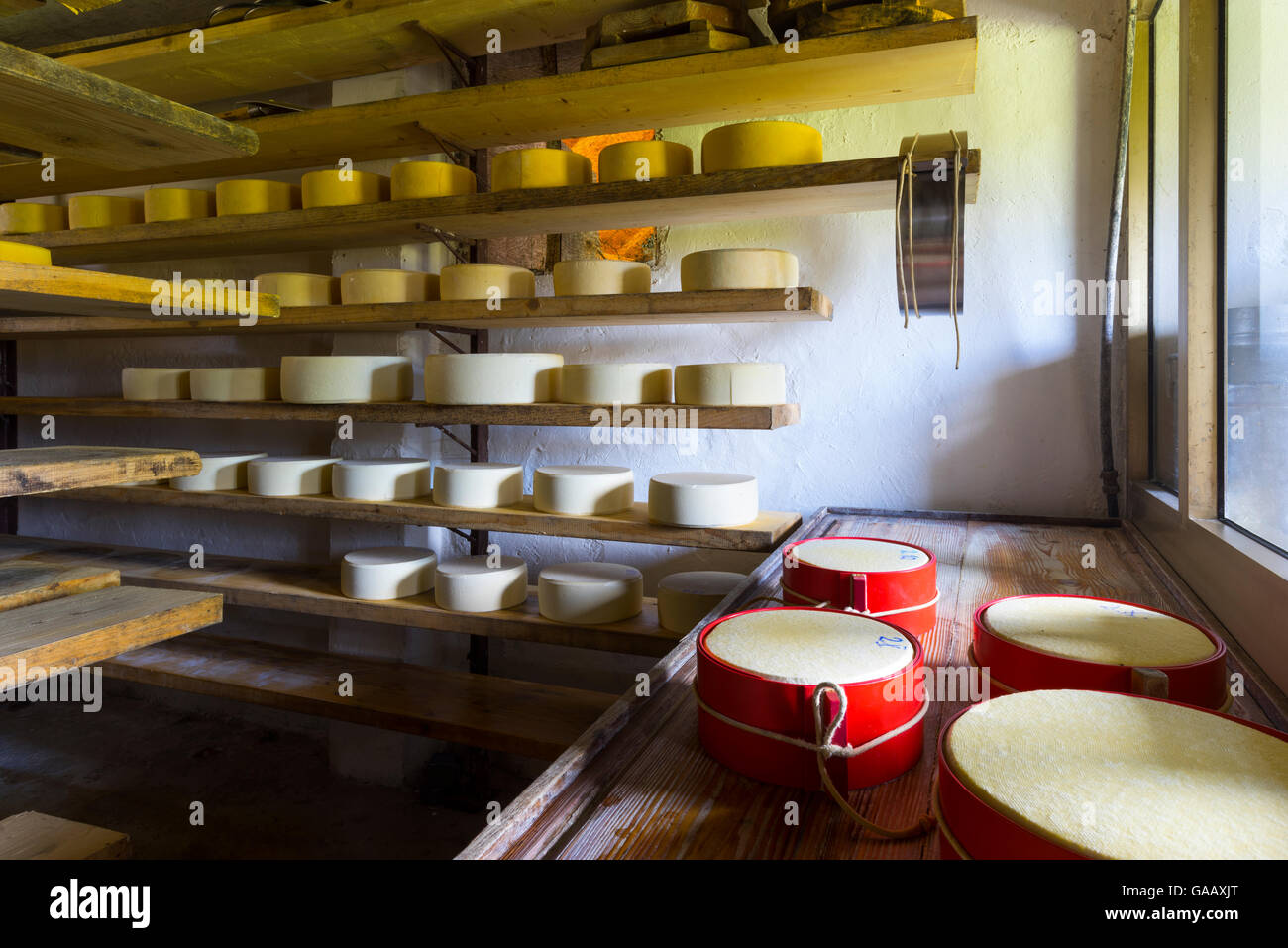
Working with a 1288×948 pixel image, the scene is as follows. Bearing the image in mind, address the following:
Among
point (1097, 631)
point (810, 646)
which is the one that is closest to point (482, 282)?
point (810, 646)

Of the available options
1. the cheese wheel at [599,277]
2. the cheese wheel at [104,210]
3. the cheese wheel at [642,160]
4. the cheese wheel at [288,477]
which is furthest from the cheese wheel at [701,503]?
the cheese wheel at [104,210]

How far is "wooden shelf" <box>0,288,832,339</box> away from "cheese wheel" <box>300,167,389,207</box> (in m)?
0.33

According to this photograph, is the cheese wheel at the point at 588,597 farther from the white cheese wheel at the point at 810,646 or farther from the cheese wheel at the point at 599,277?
the white cheese wheel at the point at 810,646

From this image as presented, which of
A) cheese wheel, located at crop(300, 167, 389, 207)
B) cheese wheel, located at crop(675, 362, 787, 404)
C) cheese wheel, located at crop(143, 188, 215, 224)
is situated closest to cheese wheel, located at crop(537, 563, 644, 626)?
cheese wheel, located at crop(675, 362, 787, 404)

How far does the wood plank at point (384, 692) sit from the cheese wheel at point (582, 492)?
24.6 inches

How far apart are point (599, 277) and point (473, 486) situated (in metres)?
0.69

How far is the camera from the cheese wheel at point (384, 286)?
2311 millimetres

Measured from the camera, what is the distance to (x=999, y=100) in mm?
→ 2209

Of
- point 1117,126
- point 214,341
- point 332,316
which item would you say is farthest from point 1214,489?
point 214,341

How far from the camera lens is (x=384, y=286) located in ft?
7.58

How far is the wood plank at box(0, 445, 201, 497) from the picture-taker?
1193mm

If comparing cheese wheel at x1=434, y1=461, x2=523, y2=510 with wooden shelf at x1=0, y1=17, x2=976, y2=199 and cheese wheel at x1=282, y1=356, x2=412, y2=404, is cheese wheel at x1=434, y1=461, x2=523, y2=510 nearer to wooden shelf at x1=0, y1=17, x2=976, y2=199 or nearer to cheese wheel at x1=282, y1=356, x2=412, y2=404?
cheese wheel at x1=282, y1=356, x2=412, y2=404
